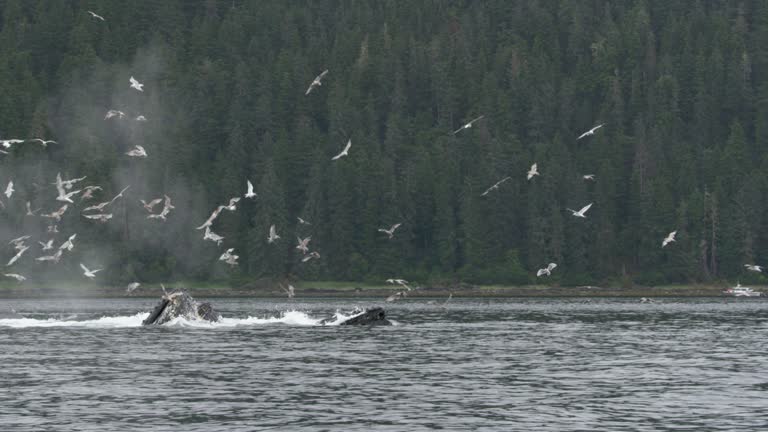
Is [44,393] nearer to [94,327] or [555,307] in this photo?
[94,327]

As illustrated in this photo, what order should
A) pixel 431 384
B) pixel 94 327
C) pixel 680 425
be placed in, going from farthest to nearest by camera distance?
pixel 94 327
pixel 431 384
pixel 680 425

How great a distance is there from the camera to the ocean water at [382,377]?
49656 mm

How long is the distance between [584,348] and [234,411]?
1323 inches

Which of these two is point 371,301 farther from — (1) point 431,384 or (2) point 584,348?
(1) point 431,384

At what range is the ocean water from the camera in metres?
49.7

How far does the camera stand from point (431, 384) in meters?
61.0

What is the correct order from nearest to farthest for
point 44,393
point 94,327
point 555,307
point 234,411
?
1. point 234,411
2. point 44,393
3. point 94,327
4. point 555,307

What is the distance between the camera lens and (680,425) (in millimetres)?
47844

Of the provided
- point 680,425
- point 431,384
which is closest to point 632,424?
point 680,425

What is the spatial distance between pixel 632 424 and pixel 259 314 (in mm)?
86252

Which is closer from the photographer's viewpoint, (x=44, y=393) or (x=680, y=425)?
(x=680, y=425)

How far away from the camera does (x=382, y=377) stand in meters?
63.6

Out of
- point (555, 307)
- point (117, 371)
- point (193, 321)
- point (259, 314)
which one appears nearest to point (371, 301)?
point (555, 307)

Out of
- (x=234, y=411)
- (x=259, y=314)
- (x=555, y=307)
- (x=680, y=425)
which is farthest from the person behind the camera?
(x=555, y=307)
